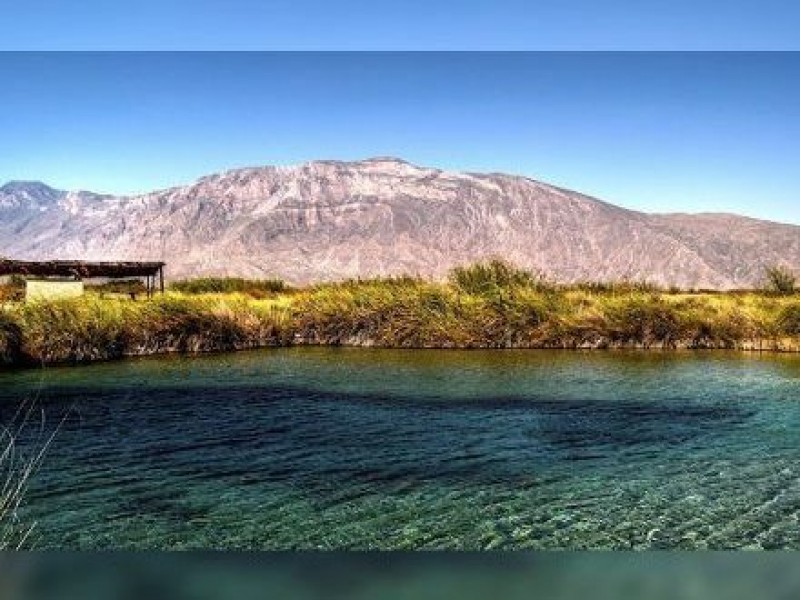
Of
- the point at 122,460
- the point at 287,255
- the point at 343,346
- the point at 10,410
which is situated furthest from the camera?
the point at 287,255

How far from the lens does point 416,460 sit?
1108cm

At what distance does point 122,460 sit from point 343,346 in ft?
55.2

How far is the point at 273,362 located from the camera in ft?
75.1

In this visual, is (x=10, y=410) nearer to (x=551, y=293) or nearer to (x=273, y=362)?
(x=273, y=362)

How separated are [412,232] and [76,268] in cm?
13080

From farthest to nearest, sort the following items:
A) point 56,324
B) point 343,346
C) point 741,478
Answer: point 343,346
point 56,324
point 741,478

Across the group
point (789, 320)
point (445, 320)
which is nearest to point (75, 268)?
point (445, 320)

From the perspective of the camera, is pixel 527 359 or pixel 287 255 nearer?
pixel 527 359

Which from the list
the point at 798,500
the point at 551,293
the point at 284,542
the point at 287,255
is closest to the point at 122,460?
the point at 284,542

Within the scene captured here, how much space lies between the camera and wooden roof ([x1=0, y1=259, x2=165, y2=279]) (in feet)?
104

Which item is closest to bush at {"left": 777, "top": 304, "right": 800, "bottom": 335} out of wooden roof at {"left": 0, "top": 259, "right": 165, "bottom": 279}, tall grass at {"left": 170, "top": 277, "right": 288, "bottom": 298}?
wooden roof at {"left": 0, "top": 259, "right": 165, "bottom": 279}

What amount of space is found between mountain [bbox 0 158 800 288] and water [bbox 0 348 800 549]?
121 meters

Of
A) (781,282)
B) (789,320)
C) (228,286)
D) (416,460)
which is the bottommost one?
(416,460)

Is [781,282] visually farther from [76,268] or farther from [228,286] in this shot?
[76,268]
